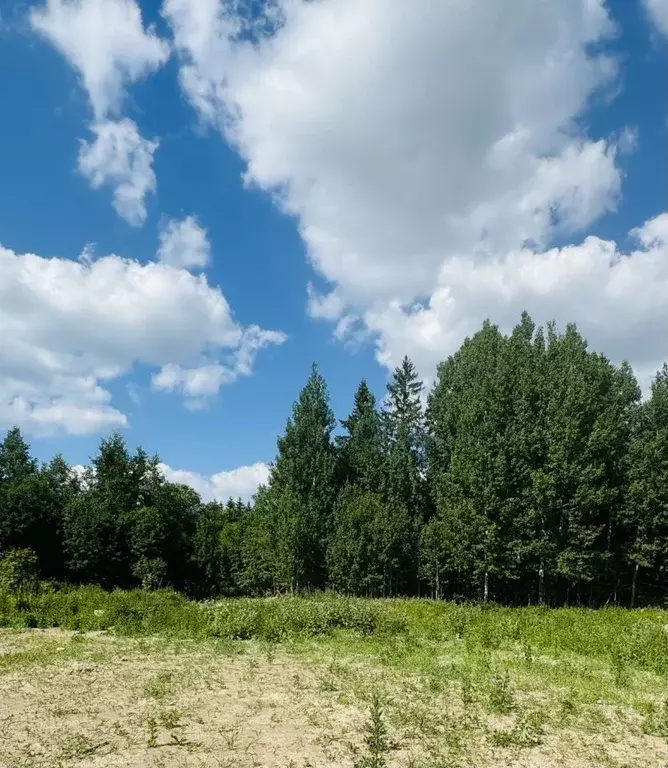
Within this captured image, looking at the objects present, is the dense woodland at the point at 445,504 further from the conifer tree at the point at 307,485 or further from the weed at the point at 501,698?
the weed at the point at 501,698

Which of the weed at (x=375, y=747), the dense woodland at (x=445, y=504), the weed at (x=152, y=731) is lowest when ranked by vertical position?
the weed at (x=152, y=731)

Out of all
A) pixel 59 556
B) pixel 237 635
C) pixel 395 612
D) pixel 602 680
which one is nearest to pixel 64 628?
pixel 237 635

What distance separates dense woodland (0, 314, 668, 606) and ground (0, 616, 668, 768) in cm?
1925

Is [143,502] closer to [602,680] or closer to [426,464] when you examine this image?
[426,464]

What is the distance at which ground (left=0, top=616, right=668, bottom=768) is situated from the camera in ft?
22.2

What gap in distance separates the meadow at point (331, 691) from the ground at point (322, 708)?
1.3 inches

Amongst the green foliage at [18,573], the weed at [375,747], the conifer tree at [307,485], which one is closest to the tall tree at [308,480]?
the conifer tree at [307,485]

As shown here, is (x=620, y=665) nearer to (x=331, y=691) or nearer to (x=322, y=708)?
(x=331, y=691)

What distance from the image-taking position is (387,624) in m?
16.0

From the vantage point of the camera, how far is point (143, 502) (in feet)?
162

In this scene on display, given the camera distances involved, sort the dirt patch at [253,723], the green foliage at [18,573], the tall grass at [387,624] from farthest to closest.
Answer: the green foliage at [18,573] → the tall grass at [387,624] → the dirt patch at [253,723]

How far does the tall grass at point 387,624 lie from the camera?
13195 millimetres

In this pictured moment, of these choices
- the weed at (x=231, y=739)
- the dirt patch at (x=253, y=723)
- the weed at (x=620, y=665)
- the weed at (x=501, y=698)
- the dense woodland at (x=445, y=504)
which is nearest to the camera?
the dirt patch at (x=253, y=723)

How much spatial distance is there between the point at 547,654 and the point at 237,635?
7.69 m
